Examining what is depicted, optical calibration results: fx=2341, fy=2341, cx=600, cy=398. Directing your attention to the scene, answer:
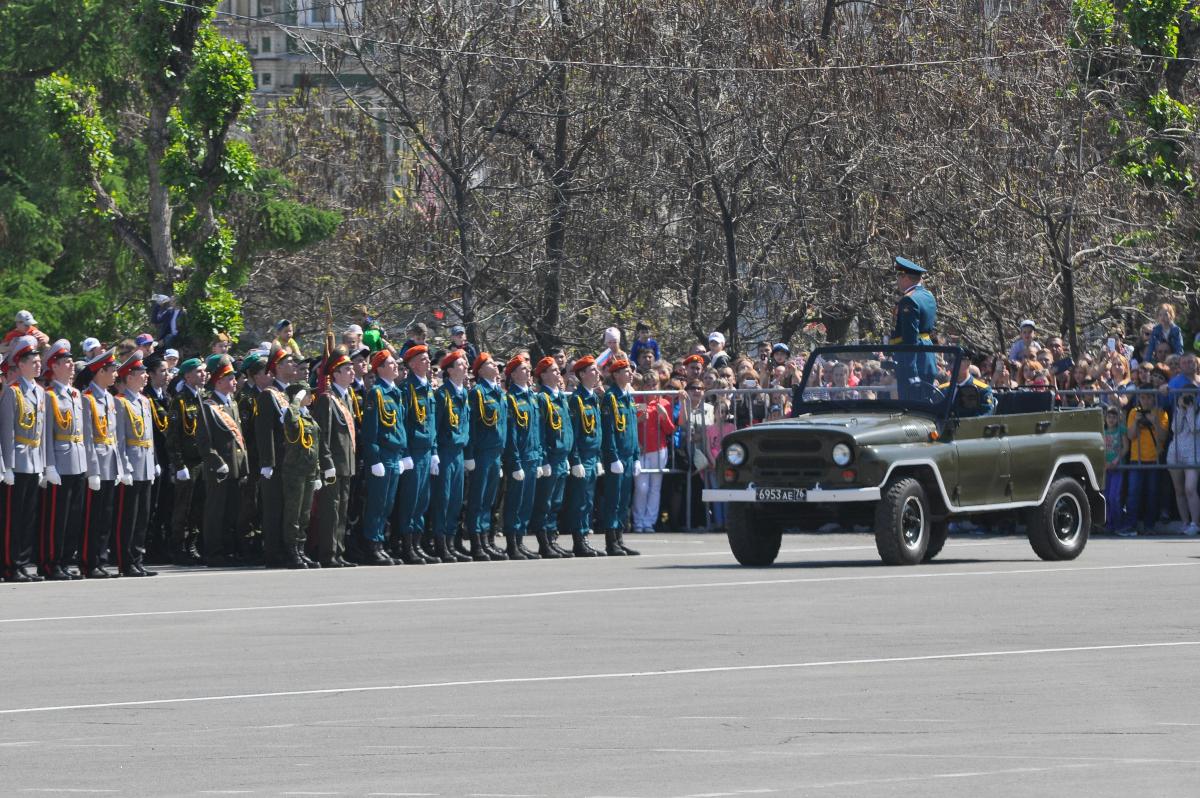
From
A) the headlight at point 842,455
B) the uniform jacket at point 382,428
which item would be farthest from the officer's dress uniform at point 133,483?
the headlight at point 842,455

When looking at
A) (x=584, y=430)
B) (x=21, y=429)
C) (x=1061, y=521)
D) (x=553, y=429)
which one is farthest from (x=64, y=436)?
(x=1061, y=521)

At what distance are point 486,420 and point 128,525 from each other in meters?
3.74

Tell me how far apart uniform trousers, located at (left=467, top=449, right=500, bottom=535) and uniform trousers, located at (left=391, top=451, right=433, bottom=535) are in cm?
64

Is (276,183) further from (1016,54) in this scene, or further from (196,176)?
(1016,54)

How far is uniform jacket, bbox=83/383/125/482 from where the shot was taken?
19953 millimetres

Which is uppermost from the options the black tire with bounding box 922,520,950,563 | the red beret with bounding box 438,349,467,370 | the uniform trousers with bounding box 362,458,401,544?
the red beret with bounding box 438,349,467,370

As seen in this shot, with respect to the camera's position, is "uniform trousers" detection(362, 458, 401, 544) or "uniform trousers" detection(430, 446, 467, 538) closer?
"uniform trousers" detection(362, 458, 401, 544)

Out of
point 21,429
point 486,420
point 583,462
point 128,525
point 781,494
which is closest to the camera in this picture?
point 21,429

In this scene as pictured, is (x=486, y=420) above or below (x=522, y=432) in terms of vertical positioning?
above

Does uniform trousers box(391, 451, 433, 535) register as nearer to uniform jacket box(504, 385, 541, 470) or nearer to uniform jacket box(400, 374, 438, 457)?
uniform jacket box(400, 374, 438, 457)

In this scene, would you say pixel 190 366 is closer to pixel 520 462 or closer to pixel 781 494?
pixel 520 462

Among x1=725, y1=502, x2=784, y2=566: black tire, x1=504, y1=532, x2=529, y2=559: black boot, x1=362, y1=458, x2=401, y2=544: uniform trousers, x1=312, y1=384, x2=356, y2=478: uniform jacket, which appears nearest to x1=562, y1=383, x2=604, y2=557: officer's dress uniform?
x1=504, y1=532, x2=529, y2=559: black boot

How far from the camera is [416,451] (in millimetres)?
21719

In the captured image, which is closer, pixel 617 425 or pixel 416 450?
pixel 416 450
